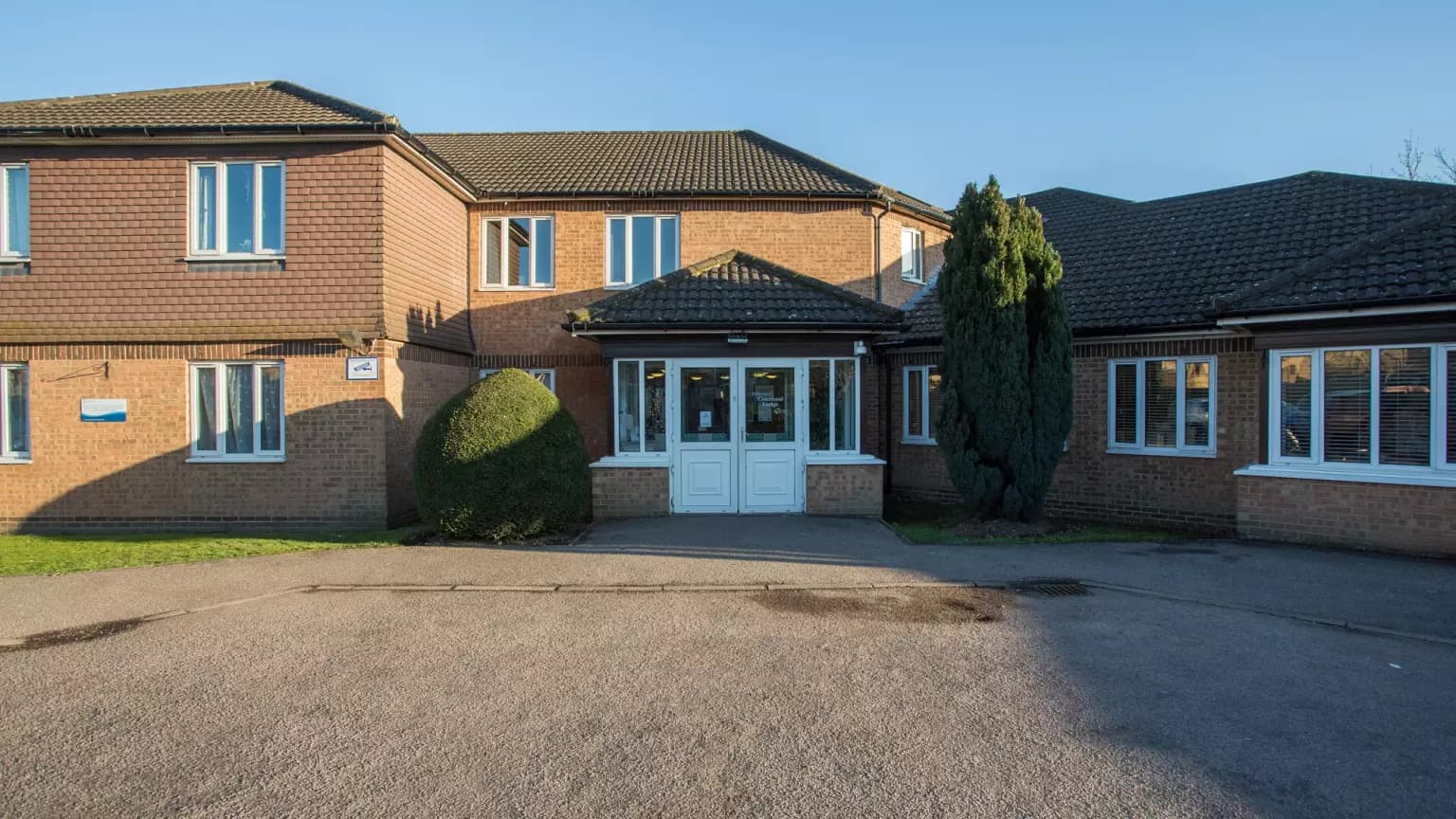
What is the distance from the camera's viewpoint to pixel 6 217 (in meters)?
11.8

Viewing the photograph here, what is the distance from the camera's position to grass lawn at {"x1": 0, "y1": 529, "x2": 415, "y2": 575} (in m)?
9.26

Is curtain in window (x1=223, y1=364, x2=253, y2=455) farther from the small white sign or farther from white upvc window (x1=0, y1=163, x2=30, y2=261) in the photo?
white upvc window (x1=0, y1=163, x2=30, y2=261)

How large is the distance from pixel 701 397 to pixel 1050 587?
233 inches

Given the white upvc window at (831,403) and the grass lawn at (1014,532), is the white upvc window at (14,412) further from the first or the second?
the grass lawn at (1014,532)

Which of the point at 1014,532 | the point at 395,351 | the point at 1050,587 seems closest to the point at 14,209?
the point at 395,351

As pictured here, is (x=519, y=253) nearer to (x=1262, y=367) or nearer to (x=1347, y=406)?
(x=1262, y=367)

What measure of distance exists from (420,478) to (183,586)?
2925mm

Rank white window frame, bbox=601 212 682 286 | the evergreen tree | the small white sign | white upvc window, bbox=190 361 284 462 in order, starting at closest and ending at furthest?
1. the evergreen tree
2. the small white sign
3. white upvc window, bbox=190 361 284 462
4. white window frame, bbox=601 212 682 286

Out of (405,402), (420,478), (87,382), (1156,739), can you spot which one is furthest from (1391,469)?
(87,382)

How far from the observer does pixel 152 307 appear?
456 inches

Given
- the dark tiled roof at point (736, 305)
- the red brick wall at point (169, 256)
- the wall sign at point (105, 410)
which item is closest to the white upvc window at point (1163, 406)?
the dark tiled roof at point (736, 305)

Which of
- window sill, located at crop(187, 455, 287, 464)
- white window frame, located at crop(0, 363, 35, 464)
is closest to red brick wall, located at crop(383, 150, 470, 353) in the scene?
window sill, located at crop(187, 455, 287, 464)

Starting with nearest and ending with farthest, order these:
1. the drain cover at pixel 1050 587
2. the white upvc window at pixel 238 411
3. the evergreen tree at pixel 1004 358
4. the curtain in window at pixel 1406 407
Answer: the drain cover at pixel 1050 587 → the curtain in window at pixel 1406 407 → the evergreen tree at pixel 1004 358 → the white upvc window at pixel 238 411

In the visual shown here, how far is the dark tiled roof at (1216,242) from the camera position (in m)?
11.8
